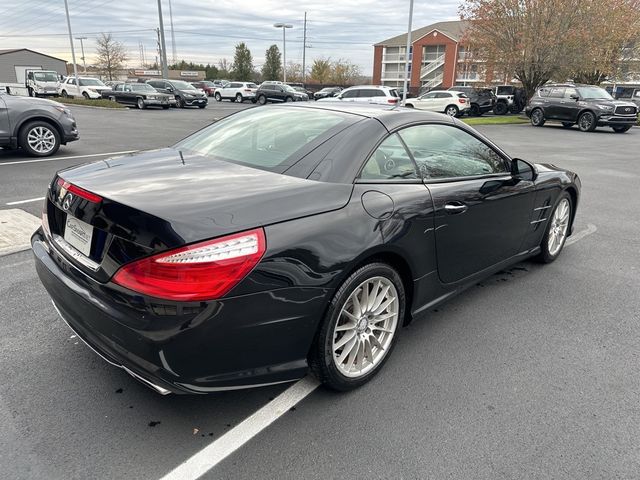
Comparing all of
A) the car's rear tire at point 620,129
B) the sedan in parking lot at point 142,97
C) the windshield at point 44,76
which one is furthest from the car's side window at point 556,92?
the windshield at point 44,76

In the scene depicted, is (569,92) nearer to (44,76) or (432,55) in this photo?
(44,76)

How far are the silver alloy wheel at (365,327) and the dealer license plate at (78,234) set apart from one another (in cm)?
125

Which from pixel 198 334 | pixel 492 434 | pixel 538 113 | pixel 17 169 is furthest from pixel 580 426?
pixel 538 113

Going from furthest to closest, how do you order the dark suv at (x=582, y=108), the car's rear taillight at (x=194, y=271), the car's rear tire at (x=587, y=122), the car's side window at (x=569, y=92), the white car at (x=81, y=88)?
1. the white car at (x=81, y=88)
2. the car's side window at (x=569, y=92)
3. the car's rear tire at (x=587, y=122)
4. the dark suv at (x=582, y=108)
5. the car's rear taillight at (x=194, y=271)

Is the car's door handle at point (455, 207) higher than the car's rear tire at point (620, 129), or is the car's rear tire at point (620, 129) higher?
the car's door handle at point (455, 207)

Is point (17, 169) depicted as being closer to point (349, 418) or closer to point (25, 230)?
point (25, 230)

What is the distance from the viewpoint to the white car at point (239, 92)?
→ 37344 mm

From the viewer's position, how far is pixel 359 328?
8.54 ft

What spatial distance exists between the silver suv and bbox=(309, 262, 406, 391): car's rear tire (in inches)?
332

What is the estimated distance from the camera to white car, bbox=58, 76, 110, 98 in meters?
31.9

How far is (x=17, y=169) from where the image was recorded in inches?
314

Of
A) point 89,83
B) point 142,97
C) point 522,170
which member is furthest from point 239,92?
point 522,170

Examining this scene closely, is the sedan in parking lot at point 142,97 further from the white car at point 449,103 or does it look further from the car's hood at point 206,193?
the car's hood at point 206,193

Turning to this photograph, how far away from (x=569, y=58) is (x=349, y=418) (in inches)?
1150
